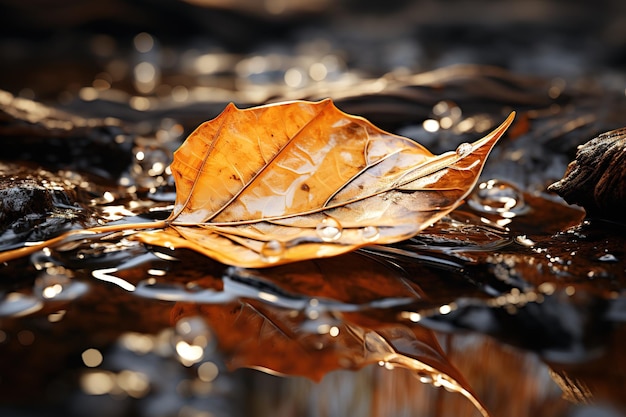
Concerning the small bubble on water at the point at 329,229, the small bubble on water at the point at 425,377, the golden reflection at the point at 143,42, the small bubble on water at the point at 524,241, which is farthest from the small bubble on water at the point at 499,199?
the golden reflection at the point at 143,42

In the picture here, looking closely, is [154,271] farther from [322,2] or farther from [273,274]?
[322,2]

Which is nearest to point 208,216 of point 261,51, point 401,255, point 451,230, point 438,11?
point 401,255

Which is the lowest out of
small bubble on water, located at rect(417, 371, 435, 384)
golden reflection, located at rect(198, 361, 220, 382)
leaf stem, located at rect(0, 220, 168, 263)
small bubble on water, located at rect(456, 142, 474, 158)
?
small bubble on water, located at rect(417, 371, 435, 384)

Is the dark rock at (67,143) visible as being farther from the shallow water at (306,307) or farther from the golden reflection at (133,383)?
the golden reflection at (133,383)

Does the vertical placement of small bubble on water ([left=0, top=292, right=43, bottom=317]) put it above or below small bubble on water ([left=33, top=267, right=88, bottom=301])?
below

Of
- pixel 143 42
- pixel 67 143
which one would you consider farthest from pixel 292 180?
pixel 143 42

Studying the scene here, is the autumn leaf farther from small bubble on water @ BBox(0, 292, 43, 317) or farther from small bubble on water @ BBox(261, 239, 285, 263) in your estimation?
small bubble on water @ BBox(0, 292, 43, 317)

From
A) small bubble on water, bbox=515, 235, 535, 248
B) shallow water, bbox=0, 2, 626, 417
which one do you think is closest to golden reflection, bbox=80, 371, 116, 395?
shallow water, bbox=0, 2, 626, 417
